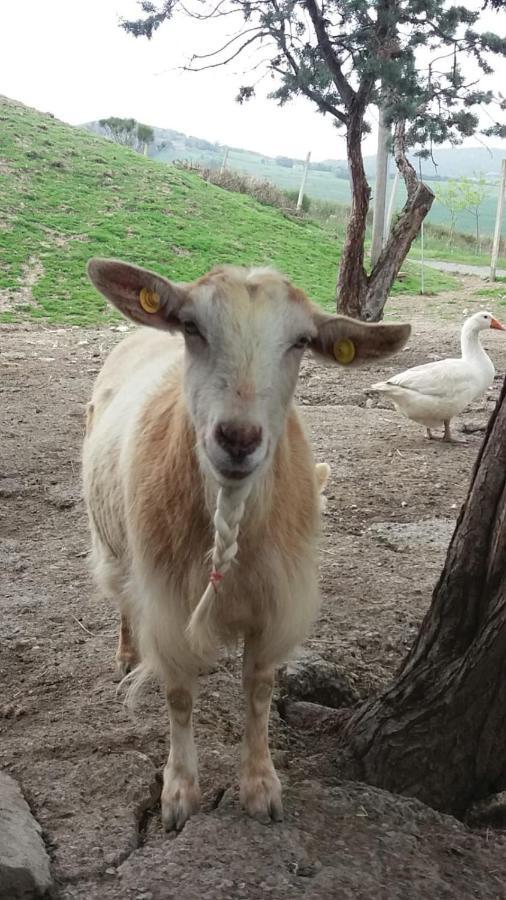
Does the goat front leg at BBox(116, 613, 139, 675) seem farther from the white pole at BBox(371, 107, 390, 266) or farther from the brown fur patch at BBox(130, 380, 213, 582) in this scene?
the white pole at BBox(371, 107, 390, 266)

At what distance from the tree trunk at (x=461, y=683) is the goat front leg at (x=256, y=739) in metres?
0.33

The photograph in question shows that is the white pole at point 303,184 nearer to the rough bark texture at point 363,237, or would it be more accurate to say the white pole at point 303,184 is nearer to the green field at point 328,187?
the green field at point 328,187

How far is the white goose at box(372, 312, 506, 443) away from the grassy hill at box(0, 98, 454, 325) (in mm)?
6865

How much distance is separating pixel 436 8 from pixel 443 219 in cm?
2048

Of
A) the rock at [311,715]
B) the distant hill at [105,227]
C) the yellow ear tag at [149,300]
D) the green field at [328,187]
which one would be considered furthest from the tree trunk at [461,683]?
the green field at [328,187]

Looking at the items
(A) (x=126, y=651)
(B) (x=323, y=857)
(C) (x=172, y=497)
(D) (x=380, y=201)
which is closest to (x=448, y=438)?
(A) (x=126, y=651)

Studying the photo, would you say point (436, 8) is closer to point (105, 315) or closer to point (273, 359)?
point (105, 315)

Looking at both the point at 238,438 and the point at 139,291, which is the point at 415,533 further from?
the point at 238,438

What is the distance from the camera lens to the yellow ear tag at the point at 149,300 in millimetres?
2400

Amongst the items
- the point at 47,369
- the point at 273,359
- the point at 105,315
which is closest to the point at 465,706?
the point at 273,359

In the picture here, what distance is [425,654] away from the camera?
2.70 m

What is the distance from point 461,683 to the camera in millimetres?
2572

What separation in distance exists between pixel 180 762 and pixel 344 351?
1.42 metres

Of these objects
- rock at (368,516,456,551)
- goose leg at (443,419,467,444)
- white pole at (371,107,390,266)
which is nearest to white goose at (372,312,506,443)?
goose leg at (443,419,467,444)
